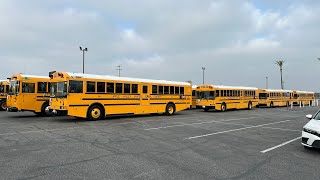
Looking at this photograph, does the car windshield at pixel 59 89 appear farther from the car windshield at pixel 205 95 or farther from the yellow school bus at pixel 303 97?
the yellow school bus at pixel 303 97

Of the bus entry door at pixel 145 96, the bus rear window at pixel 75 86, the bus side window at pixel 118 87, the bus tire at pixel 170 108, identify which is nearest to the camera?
the bus rear window at pixel 75 86

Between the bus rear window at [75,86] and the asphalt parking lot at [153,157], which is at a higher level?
the bus rear window at [75,86]

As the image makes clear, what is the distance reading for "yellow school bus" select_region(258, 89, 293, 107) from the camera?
34.4 metres

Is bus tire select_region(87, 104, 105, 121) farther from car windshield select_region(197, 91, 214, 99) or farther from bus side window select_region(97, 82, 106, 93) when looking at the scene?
car windshield select_region(197, 91, 214, 99)

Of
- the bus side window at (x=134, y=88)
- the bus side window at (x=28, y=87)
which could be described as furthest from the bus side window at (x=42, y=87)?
the bus side window at (x=134, y=88)

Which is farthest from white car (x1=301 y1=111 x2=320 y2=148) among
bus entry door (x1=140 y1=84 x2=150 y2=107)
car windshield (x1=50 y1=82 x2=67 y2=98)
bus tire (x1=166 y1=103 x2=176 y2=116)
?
bus tire (x1=166 y1=103 x2=176 y2=116)

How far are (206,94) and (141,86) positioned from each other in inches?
371

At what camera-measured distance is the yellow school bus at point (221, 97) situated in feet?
82.5

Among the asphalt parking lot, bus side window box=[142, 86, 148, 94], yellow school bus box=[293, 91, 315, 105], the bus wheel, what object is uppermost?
bus side window box=[142, 86, 148, 94]

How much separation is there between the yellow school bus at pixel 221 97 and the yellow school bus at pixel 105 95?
586cm

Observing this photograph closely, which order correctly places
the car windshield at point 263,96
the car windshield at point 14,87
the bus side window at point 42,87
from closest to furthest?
the car windshield at point 14,87
the bus side window at point 42,87
the car windshield at point 263,96

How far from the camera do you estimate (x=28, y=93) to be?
17.4m

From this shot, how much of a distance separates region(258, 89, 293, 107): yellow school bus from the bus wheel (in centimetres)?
2424

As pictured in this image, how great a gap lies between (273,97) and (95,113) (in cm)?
2846
